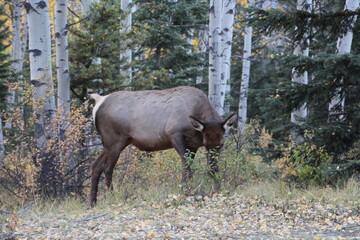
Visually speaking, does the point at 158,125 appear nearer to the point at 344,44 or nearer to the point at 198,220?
the point at 198,220

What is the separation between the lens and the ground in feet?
19.2

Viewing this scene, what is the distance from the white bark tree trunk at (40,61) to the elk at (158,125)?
953 millimetres

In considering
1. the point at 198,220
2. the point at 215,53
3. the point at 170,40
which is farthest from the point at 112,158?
the point at 170,40

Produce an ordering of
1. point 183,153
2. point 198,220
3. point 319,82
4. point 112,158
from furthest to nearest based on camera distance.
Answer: point 319,82 < point 112,158 < point 183,153 < point 198,220

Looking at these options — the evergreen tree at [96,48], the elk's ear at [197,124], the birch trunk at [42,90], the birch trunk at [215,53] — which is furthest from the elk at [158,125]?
the birch trunk at [215,53]

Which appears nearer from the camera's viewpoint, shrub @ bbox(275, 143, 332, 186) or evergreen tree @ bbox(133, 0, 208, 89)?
shrub @ bbox(275, 143, 332, 186)

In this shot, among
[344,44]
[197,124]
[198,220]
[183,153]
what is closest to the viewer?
[198,220]

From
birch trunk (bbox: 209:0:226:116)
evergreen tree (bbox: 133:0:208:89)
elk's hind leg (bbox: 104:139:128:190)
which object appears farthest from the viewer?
evergreen tree (bbox: 133:0:208:89)

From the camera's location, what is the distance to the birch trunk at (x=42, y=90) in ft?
28.7

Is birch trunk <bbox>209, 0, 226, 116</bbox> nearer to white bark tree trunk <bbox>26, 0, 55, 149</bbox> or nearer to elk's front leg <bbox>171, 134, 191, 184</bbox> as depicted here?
elk's front leg <bbox>171, 134, 191, 184</bbox>

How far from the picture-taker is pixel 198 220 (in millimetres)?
6492

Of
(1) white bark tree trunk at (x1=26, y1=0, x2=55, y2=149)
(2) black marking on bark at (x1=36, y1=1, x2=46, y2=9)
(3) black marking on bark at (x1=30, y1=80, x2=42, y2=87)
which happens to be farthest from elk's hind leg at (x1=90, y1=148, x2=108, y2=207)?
(2) black marking on bark at (x1=36, y1=1, x2=46, y2=9)

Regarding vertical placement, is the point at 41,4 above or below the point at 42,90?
above

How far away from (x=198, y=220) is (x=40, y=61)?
4361 mm
